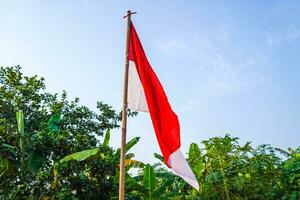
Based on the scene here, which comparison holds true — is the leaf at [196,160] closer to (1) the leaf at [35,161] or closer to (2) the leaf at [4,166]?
(1) the leaf at [35,161]

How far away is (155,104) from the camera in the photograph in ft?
19.2

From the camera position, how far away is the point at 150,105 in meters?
5.80

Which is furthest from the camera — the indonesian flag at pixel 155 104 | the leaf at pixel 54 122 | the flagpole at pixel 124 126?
the leaf at pixel 54 122

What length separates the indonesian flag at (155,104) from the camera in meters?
5.66

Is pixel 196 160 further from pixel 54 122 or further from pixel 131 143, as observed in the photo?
pixel 54 122

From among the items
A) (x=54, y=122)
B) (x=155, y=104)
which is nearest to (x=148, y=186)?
(x=54, y=122)

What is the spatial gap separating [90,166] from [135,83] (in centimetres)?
717

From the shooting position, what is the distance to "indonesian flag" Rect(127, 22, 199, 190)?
5.66 meters

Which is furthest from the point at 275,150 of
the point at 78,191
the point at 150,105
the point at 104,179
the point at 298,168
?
the point at 150,105

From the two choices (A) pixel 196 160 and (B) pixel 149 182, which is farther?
(A) pixel 196 160

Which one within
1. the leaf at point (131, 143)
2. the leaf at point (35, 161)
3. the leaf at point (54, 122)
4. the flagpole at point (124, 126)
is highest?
the leaf at point (54, 122)

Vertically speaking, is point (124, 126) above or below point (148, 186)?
below

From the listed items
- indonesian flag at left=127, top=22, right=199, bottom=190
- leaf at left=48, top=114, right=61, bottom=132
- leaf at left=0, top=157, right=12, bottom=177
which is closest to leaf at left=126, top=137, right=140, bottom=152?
leaf at left=48, top=114, right=61, bottom=132

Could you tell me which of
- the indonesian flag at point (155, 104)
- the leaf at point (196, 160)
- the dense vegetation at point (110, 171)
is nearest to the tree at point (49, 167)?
the dense vegetation at point (110, 171)
